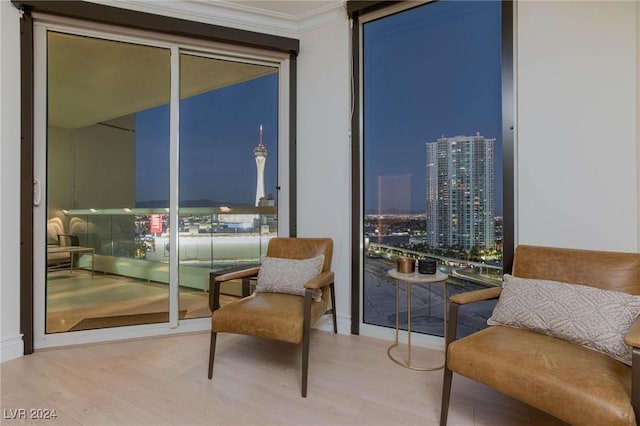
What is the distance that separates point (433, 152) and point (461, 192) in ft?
1.24

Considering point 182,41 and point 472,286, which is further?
point 182,41

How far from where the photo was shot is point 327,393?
1812 mm

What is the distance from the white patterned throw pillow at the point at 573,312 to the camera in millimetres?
1341

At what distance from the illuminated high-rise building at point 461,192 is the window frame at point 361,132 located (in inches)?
5.3

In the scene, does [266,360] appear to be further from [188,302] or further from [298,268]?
[188,302]

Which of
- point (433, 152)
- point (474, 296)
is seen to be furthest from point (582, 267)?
point (433, 152)

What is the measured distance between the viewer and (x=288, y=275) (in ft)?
7.49

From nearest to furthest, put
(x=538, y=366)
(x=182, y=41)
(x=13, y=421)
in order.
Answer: (x=538, y=366), (x=13, y=421), (x=182, y=41)

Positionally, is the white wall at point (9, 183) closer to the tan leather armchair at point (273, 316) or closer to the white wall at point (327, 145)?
the tan leather armchair at point (273, 316)

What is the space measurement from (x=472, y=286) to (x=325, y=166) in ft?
4.94

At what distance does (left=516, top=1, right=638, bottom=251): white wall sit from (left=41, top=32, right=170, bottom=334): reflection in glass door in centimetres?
276

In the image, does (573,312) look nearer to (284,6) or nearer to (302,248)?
(302,248)

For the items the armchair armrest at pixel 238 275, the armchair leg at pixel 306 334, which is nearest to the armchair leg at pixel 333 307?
the armchair armrest at pixel 238 275

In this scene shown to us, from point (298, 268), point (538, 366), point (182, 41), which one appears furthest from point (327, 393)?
point (182, 41)
